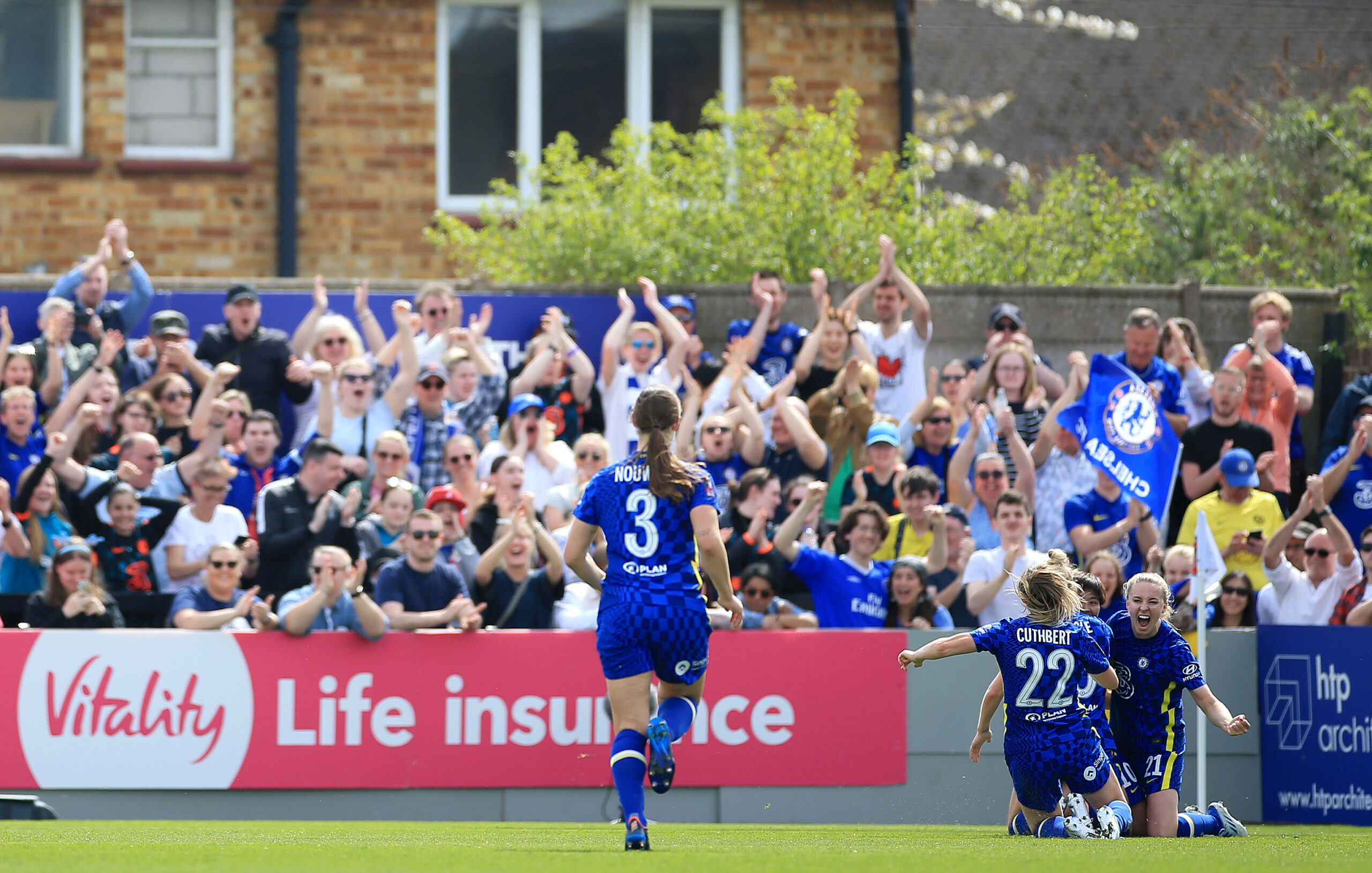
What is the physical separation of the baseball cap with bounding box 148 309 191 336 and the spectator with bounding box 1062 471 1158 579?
650cm

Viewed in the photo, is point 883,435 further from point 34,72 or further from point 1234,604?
point 34,72

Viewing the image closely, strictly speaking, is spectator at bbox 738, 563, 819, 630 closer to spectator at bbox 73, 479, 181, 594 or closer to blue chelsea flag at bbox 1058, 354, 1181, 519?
blue chelsea flag at bbox 1058, 354, 1181, 519

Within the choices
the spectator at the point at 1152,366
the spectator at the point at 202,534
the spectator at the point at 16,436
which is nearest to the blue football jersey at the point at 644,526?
the spectator at the point at 202,534

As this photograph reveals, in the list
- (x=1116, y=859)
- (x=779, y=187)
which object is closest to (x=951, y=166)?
(x=779, y=187)

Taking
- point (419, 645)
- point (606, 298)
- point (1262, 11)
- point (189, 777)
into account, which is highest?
point (1262, 11)

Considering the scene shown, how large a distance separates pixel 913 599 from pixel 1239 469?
251 centimetres

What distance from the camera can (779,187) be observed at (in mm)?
16484

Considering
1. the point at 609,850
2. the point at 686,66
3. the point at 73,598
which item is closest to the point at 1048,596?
the point at 609,850

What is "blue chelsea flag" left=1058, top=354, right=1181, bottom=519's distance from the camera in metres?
12.6

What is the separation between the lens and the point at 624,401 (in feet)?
46.1

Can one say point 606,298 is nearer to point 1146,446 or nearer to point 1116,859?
point 1146,446

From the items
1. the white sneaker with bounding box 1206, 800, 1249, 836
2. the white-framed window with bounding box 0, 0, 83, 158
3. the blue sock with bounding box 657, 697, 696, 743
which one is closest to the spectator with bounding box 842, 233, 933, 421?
the white sneaker with bounding box 1206, 800, 1249, 836

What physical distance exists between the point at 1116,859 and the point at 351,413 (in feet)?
24.4

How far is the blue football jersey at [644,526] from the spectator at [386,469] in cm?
438
